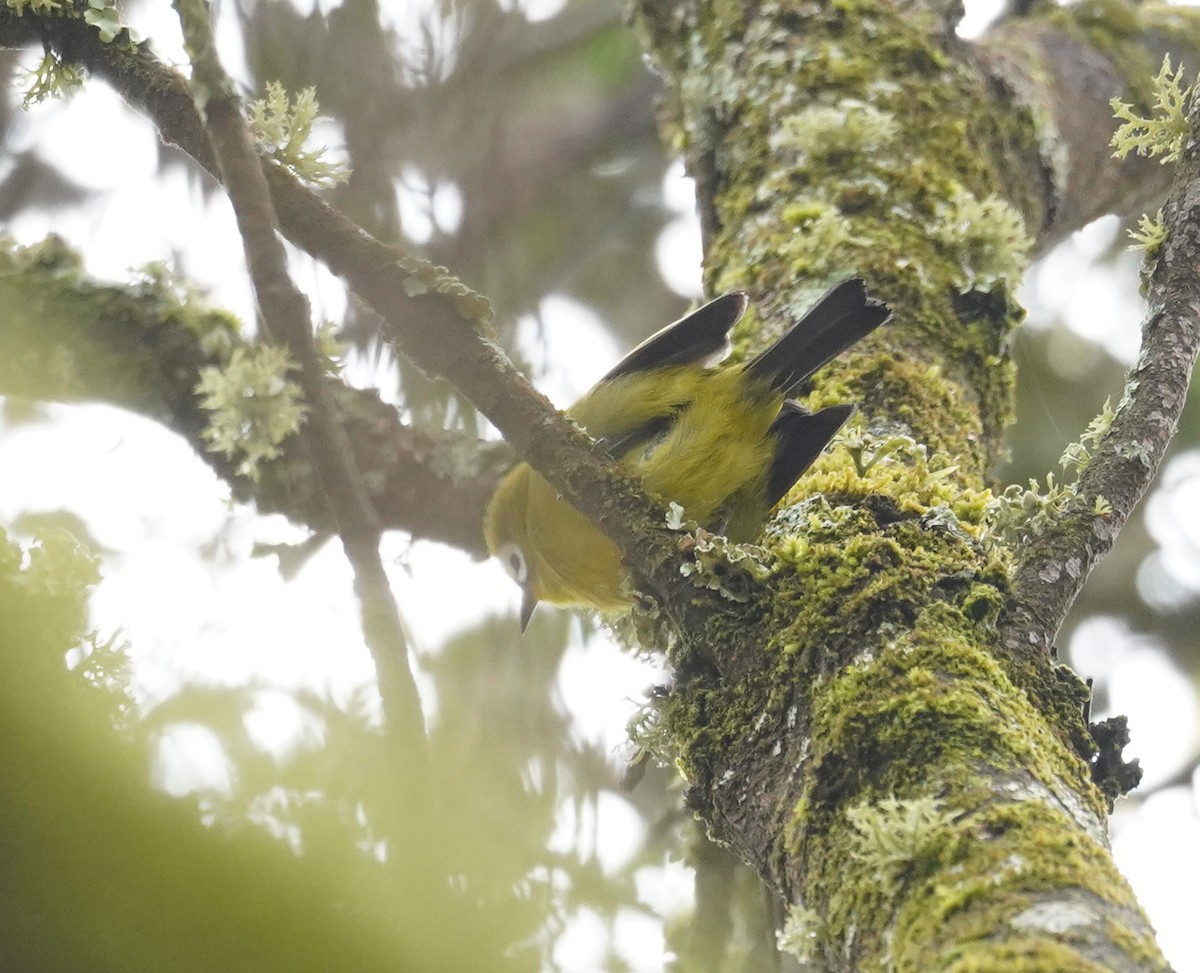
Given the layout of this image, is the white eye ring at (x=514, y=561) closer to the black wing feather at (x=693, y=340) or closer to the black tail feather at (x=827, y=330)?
the black wing feather at (x=693, y=340)

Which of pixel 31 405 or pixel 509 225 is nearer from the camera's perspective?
pixel 31 405

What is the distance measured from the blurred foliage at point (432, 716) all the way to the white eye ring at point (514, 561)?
1.12 ft

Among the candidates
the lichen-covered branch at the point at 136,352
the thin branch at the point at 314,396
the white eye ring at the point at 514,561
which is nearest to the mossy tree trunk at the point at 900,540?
the thin branch at the point at 314,396

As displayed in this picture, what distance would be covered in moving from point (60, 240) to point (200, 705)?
233cm

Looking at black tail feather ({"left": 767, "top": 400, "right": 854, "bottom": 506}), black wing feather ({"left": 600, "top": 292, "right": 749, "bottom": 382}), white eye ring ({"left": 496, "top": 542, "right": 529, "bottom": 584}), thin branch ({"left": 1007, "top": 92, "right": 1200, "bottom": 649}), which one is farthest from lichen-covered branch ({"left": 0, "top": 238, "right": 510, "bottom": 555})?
thin branch ({"left": 1007, "top": 92, "right": 1200, "bottom": 649})

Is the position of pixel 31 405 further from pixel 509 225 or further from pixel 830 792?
pixel 830 792

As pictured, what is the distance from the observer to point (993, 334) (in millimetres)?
3246

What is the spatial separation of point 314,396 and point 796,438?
159 cm

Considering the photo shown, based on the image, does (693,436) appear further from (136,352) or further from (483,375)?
(136,352)

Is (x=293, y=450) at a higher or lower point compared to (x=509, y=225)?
lower

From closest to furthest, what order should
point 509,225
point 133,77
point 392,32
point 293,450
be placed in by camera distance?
point 133,77
point 293,450
point 392,32
point 509,225

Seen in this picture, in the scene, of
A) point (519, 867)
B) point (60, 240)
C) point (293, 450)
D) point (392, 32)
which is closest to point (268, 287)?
point (519, 867)

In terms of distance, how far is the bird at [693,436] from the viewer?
300 centimetres

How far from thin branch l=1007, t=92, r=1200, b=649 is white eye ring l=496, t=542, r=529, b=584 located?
6.78ft
